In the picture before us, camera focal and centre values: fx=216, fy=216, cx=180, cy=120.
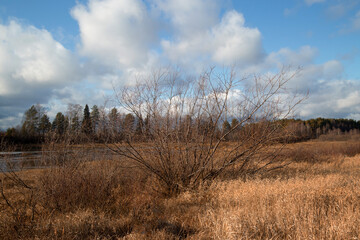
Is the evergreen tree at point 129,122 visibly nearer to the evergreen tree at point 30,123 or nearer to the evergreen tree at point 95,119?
the evergreen tree at point 95,119

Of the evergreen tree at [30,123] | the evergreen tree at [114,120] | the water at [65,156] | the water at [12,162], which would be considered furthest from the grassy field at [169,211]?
the evergreen tree at [30,123]

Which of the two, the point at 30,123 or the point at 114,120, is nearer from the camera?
the point at 114,120

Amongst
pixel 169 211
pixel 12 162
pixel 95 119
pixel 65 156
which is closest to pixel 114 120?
pixel 95 119

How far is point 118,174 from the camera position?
939cm

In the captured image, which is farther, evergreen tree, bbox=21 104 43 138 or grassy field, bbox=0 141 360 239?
evergreen tree, bbox=21 104 43 138

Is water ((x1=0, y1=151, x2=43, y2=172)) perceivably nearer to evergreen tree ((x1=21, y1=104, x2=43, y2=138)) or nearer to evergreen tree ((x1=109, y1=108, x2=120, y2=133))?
evergreen tree ((x1=109, y1=108, x2=120, y2=133))

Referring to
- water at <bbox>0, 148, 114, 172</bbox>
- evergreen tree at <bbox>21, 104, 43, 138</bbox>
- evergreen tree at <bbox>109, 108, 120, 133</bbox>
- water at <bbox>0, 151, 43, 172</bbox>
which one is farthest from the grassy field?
evergreen tree at <bbox>21, 104, 43, 138</bbox>

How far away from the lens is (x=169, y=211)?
6340 mm

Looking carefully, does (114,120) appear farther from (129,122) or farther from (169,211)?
(169,211)

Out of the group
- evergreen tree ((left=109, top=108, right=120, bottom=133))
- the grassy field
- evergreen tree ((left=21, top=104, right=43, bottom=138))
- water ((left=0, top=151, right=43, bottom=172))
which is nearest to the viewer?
the grassy field

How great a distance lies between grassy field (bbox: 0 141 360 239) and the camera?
4.18 meters

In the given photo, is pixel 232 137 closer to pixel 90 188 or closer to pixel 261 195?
pixel 261 195

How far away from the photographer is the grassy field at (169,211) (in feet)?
13.7

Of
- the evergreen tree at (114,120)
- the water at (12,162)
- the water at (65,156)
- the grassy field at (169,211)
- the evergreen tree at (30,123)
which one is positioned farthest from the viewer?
the evergreen tree at (30,123)
